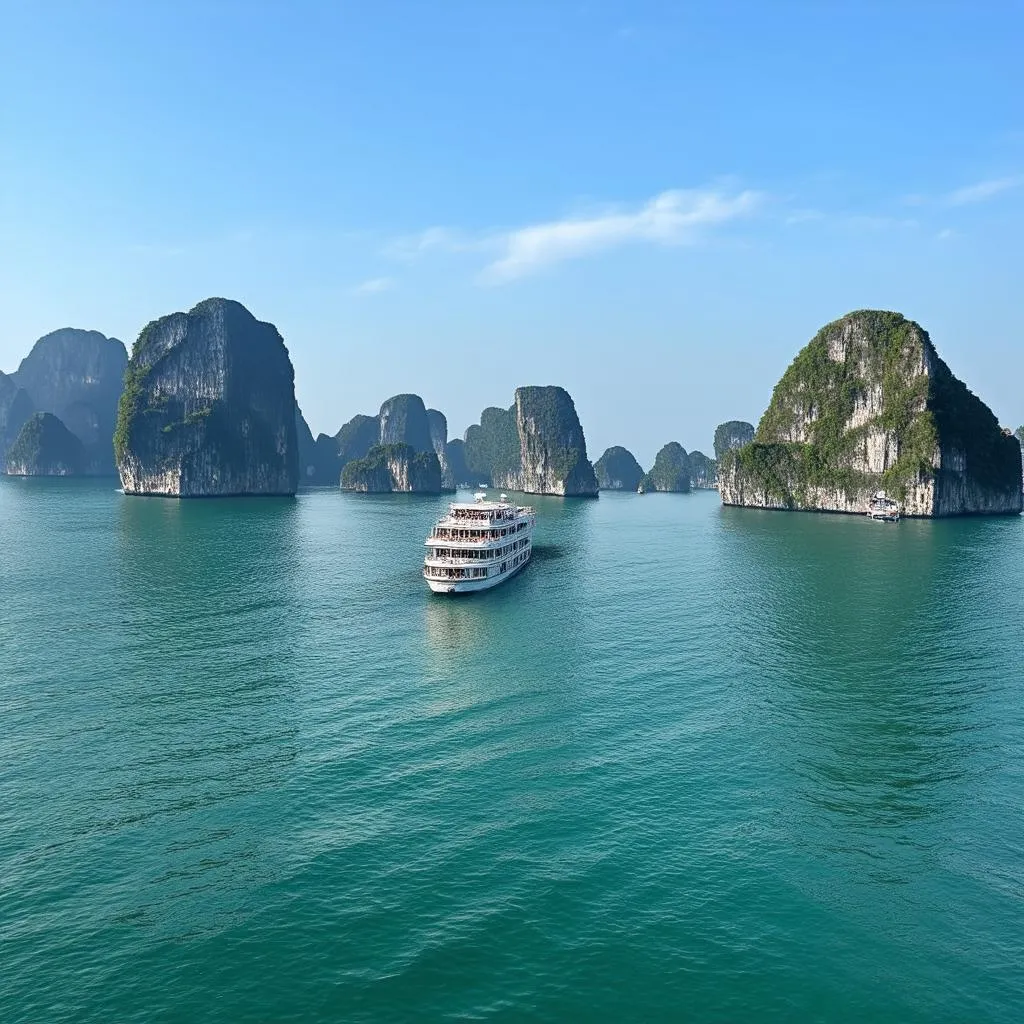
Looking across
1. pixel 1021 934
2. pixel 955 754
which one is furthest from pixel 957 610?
pixel 1021 934

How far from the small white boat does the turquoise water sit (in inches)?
4397

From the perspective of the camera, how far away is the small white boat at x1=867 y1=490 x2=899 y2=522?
171 meters

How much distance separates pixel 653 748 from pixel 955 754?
15.0m

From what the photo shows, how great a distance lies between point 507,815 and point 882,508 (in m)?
171

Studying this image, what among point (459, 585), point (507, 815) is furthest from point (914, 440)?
point (507, 815)

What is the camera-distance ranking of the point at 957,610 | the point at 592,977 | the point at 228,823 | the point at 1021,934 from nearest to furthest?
the point at 592,977 → the point at 1021,934 → the point at 228,823 → the point at 957,610

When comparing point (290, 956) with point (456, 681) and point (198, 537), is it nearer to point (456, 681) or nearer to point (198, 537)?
point (456, 681)

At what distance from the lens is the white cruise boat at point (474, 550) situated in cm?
7588

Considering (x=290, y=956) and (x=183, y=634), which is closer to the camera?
(x=290, y=956)

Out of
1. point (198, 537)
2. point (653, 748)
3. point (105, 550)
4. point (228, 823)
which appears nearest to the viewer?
point (228, 823)

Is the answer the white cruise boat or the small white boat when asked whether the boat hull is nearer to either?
the white cruise boat

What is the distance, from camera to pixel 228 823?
30.1m

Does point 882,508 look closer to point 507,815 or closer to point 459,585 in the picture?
point 459,585

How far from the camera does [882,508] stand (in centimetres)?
17725
